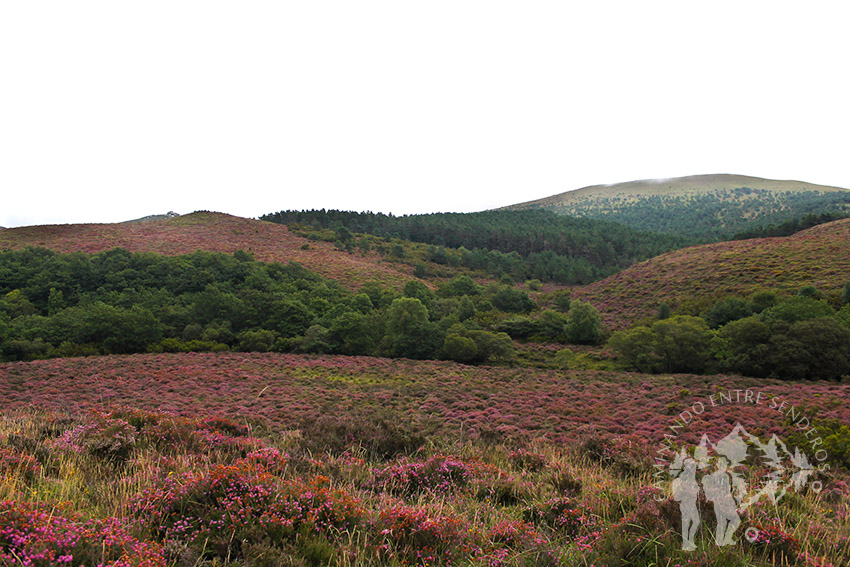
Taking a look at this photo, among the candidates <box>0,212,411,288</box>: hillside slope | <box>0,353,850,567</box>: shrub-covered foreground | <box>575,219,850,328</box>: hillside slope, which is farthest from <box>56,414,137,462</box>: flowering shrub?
<box>0,212,411,288</box>: hillside slope

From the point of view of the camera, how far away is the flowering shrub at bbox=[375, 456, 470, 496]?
5.30 m

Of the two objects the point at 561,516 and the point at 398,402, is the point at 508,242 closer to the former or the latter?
the point at 398,402

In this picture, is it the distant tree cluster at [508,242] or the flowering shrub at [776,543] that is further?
the distant tree cluster at [508,242]

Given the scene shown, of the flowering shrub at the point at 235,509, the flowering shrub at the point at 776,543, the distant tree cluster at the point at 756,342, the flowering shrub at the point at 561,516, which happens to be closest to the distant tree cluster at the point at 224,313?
the distant tree cluster at the point at 756,342

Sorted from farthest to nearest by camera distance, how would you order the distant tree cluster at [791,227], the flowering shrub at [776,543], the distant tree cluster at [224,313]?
the distant tree cluster at [791,227] → the distant tree cluster at [224,313] → the flowering shrub at [776,543]

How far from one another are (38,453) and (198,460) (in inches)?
75.9

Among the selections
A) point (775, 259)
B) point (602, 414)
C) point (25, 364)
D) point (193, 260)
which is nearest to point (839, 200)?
point (775, 259)

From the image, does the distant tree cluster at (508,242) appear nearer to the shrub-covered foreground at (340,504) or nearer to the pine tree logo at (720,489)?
the shrub-covered foreground at (340,504)

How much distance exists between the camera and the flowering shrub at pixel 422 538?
344 centimetres

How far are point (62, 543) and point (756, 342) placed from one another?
38.4 m

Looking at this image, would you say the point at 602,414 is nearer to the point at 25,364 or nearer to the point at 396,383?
the point at 396,383

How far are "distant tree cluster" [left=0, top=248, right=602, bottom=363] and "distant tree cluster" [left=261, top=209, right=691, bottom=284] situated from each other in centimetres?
3344

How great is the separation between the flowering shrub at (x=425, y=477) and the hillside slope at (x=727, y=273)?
5001cm

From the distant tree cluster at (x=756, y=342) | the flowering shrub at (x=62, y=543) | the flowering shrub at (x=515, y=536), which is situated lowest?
the distant tree cluster at (x=756, y=342)
